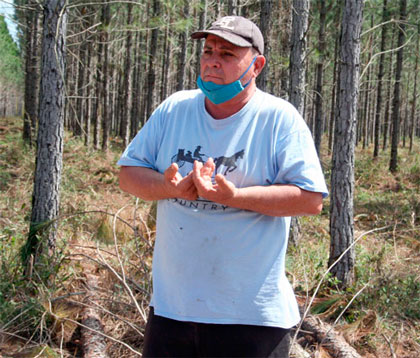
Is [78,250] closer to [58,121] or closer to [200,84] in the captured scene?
[58,121]

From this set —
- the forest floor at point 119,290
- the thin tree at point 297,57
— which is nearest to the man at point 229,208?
the forest floor at point 119,290

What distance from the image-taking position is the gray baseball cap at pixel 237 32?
5.75ft

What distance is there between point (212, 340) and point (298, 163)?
Answer: 2.35ft

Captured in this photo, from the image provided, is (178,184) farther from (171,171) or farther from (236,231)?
(236,231)

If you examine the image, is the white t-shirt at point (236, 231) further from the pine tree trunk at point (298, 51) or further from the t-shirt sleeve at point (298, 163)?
the pine tree trunk at point (298, 51)

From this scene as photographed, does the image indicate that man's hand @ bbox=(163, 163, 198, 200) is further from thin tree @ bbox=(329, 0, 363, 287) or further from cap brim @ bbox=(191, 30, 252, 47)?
thin tree @ bbox=(329, 0, 363, 287)

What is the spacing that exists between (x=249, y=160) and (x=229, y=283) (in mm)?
455

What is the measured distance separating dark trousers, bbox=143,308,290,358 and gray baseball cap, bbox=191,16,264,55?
3.45 ft

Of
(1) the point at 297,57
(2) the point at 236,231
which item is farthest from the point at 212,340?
(1) the point at 297,57

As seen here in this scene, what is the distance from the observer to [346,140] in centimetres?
509

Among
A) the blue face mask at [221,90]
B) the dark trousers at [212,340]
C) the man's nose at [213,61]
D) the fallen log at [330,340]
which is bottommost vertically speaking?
the fallen log at [330,340]

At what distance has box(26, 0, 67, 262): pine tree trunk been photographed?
4.30 meters

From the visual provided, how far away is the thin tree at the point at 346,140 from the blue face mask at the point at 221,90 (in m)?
3.54

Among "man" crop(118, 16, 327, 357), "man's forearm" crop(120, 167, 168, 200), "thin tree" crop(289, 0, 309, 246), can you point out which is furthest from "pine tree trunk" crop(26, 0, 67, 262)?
"thin tree" crop(289, 0, 309, 246)
